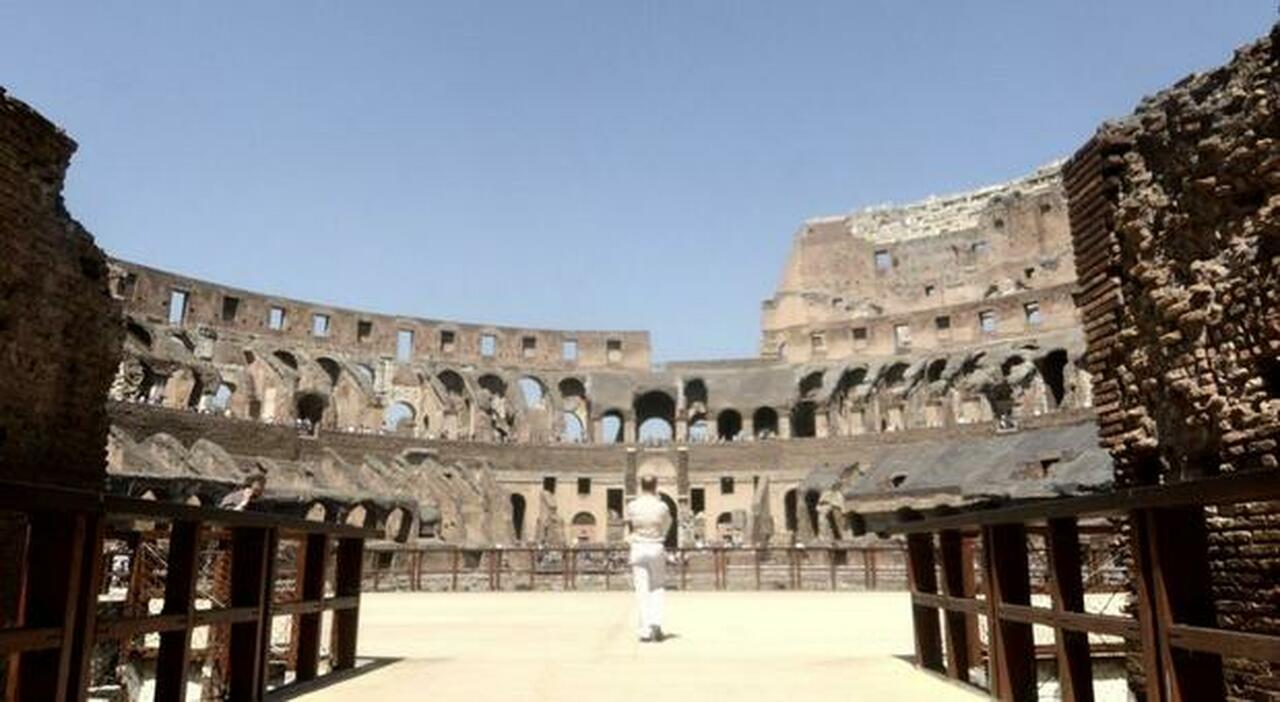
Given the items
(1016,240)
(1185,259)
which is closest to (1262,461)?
(1185,259)

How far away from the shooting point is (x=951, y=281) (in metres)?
56.3

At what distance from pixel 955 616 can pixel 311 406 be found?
41.9m

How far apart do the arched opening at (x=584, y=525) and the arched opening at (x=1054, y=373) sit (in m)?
22.0

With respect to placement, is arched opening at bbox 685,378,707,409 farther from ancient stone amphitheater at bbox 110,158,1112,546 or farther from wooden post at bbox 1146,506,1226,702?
wooden post at bbox 1146,506,1226,702

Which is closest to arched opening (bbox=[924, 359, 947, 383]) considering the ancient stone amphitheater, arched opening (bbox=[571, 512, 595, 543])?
the ancient stone amphitheater

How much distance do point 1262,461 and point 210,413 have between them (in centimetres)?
3615

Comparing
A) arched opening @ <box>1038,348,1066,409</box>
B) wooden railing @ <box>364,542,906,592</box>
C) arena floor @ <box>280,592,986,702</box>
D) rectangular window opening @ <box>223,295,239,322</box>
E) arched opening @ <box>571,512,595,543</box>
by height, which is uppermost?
rectangular window opening @ <box>223,295,239,322</box>

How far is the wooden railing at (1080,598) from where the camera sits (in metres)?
3.82

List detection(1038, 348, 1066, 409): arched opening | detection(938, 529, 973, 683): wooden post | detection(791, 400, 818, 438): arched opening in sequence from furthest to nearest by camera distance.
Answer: detection(791, 400, 818, 438): arched opening → detection(1038, 348, 1066, 409): arched opening → detection(938, 529, 973, 683): wooden post

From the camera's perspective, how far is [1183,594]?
13.2 feet

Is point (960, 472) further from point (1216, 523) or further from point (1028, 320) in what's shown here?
point (1216, 523)

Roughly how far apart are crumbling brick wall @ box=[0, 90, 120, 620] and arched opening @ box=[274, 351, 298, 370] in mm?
39395

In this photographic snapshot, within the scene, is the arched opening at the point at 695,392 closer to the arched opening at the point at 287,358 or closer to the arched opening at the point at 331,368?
the arched opening at the point at 331,368

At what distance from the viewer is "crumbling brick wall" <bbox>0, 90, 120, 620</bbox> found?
22.7 feet
